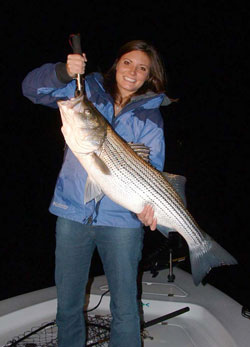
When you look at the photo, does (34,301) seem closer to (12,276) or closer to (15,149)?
(12,276)

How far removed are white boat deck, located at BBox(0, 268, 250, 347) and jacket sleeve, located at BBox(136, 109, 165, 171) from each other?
1849mm

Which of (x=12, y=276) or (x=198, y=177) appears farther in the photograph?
(x=198, y=177)

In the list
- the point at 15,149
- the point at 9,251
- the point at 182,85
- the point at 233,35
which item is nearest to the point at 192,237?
the point at 9,251

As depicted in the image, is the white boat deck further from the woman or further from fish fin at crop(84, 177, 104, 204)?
fish fin at crop(84, 177, 104, 204)

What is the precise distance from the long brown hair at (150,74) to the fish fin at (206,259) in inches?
57.7

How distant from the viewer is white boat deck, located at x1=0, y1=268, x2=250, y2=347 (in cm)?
286

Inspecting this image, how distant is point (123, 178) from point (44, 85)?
3.00ft

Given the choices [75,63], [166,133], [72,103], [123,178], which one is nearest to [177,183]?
[123,178]

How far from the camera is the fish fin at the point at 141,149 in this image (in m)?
2.28

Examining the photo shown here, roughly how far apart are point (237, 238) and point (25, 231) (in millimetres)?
9080

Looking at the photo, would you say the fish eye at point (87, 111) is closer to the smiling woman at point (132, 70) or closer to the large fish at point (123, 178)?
the large fish at point (123, 178)

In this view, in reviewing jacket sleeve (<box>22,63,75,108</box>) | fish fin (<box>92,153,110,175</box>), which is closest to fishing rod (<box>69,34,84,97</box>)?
jacket sleeve (<box>22,63,75,108</box>)

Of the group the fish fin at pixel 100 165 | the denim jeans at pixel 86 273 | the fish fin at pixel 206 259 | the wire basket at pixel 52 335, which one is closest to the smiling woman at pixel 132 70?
the fish fin at pixel 100 165

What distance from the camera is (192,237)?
2.43 meters
